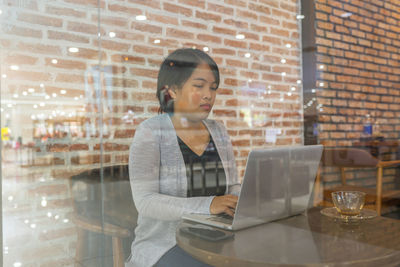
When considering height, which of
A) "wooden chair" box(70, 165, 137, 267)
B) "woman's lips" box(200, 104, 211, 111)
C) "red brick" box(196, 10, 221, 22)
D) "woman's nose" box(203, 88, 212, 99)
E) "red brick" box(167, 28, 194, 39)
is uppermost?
"red brick" box(196, 10, 221, 22)

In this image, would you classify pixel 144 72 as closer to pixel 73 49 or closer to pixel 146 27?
pixel 146 27

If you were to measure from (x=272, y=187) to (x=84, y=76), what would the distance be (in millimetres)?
1200

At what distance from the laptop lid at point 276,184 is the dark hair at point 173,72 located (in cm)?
91

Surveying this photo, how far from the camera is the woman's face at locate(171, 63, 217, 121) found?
2.17m

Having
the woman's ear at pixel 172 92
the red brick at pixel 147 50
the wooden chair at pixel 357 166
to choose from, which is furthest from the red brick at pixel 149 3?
the wooden chair at pixel 357 166

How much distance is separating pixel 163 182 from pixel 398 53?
193 cm

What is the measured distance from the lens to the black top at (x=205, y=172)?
2021 millimetres

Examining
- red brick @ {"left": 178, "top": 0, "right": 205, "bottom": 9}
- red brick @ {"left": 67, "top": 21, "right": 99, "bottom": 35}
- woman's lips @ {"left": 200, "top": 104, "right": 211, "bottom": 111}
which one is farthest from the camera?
red brick @ {"left": 178, "top": 0, "right": 205, "bottom": 9}

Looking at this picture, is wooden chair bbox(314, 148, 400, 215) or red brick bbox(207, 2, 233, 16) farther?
wooden chair bbox(314, 148, 400, 215)

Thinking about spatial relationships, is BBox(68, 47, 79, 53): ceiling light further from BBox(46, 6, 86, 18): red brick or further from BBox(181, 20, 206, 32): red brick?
BBox(181, 20, 206, 32): red brick

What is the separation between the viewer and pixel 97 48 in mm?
2055

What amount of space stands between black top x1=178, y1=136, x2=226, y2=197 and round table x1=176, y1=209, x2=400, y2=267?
612 millimetres

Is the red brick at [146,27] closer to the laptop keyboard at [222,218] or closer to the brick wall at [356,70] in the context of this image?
the laptop keyboard at [222,218]

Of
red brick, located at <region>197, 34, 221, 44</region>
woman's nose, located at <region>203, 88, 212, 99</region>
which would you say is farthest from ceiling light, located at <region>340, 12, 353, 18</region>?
woman's nose, located at <region>203, 88, 212, 99</region>
